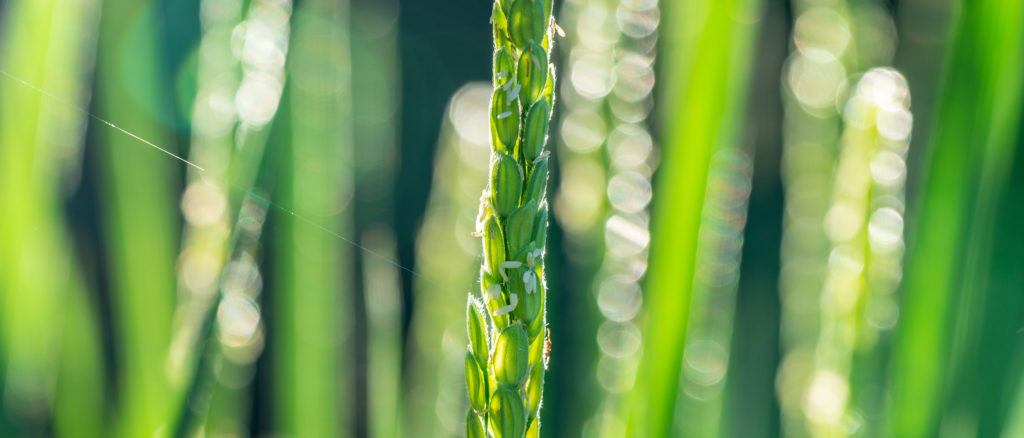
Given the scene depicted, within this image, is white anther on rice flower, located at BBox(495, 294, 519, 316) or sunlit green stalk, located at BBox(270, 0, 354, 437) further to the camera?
sunlit green stalk, located at BBox(270, 0, 354, 437)

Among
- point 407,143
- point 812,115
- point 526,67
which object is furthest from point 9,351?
point 407,143

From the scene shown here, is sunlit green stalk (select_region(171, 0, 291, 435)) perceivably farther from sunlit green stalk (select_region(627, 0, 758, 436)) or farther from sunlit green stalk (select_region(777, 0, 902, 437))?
sunlit green stalk (select_region(777, 0, 902, 437))

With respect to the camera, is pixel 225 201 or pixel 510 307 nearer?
pixel 510 307

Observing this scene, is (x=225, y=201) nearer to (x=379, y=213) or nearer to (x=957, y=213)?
(x=379, y=213)

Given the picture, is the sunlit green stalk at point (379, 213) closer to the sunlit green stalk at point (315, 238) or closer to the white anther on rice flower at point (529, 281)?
the sunlit green stalk at point (315, 238)

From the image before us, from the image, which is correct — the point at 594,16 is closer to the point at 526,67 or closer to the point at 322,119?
the point at 322,119

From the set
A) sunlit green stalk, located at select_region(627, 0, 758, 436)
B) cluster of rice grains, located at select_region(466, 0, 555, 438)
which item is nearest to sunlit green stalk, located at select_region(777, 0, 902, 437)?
sunlit green stalk, located at select_region(627, 0, 758, 436)

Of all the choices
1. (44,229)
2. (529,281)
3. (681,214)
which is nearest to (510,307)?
(529,281)
